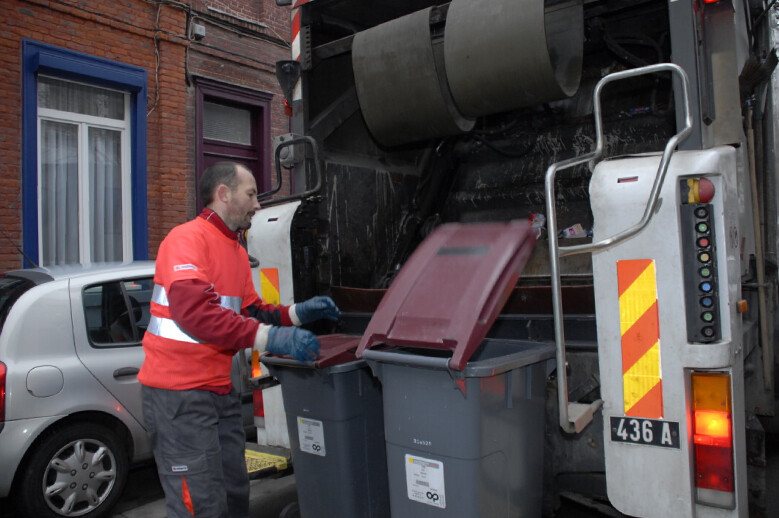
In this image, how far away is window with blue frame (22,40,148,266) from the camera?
23.3 feet

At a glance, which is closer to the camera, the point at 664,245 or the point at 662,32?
the point at 664,245

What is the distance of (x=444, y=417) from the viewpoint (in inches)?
84.6

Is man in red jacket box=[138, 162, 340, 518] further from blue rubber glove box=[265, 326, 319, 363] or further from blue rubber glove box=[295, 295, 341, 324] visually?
blue rubber glove box=[295, 295, 341, 324]

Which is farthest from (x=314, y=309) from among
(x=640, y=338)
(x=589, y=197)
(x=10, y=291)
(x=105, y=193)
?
(x=105, y=193)

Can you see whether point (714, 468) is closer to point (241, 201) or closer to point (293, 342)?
point (293, 342)

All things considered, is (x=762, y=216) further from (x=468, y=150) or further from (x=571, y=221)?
(x=468, y=150)

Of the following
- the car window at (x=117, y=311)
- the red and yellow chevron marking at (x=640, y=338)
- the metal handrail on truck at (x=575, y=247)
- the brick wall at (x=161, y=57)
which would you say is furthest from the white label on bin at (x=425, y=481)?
the brick wall at (x=161, y=57)

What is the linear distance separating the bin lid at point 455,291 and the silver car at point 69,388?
2.21m

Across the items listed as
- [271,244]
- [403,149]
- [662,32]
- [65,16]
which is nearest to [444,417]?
[271,244]

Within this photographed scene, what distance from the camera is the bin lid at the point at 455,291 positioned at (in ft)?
7.01

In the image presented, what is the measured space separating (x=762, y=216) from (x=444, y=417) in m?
2.17

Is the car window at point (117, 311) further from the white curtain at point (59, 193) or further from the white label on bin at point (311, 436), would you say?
the white curtain at point (59, 193)

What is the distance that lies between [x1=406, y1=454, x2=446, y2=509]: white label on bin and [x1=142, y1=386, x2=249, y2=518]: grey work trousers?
0.76 m

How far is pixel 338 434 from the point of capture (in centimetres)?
260
